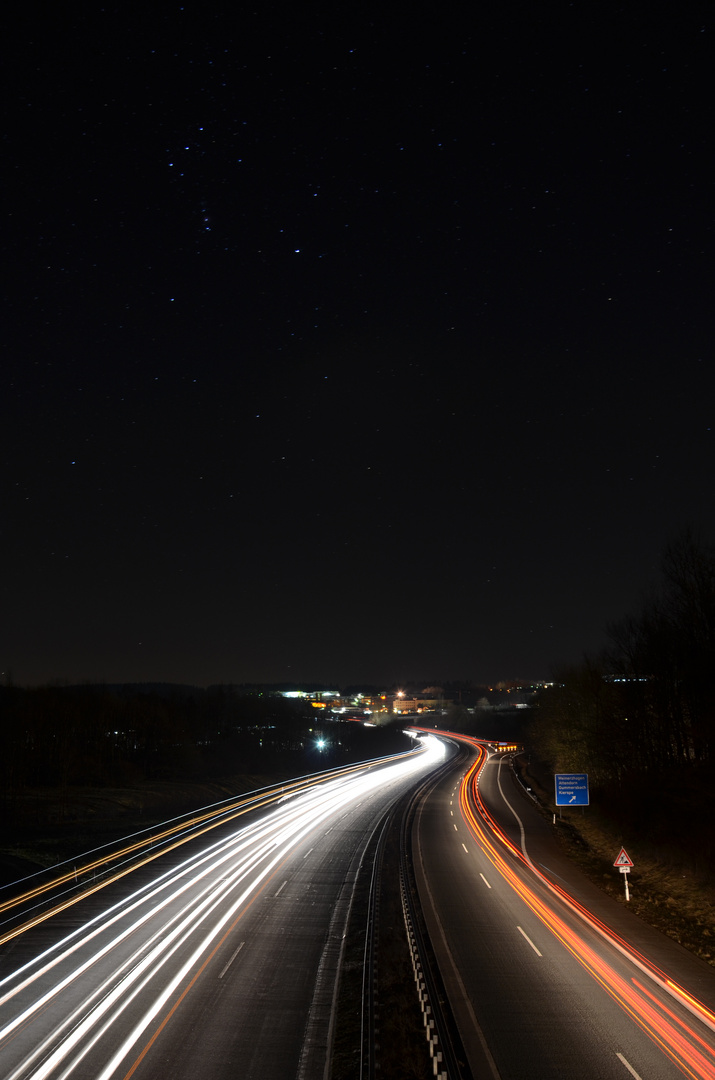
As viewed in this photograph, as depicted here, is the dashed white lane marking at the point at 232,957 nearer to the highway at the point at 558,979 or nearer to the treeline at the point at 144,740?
the highway at the point at 558,979

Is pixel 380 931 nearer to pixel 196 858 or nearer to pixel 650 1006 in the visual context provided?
pixel 650 1006

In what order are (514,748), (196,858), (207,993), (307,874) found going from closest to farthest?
(207,993) < (307,874) < (196,858) < (514,748)

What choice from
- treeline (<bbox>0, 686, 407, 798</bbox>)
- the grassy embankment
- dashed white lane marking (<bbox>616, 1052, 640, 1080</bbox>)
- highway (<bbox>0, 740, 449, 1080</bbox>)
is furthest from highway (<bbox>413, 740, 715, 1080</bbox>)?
treeline (<bbox>0, 686, 407, 798</bbox>)

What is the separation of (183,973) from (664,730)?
113 ft

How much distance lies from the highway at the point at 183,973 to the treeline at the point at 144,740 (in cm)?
5363

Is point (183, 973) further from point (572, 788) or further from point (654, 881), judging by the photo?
point (572, 788)

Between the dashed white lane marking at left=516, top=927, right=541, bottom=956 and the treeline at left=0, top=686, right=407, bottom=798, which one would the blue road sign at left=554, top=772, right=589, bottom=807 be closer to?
the dashed white lane marking at left=516, top=927, right=541, bottom=956

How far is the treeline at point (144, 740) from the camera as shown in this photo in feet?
272

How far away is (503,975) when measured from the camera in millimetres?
18812

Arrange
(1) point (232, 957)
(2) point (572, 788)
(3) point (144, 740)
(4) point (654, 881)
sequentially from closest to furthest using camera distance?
(1) point (232, 957), (4) point (654, 881), (2) point (572, 788), (3) point (144, 740)

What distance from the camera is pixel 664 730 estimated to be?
42688 mm

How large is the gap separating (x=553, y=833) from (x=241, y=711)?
447 feet

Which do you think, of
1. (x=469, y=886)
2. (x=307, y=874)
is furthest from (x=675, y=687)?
(x=307, y=874)

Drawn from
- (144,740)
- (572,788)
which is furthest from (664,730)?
(144,740)
